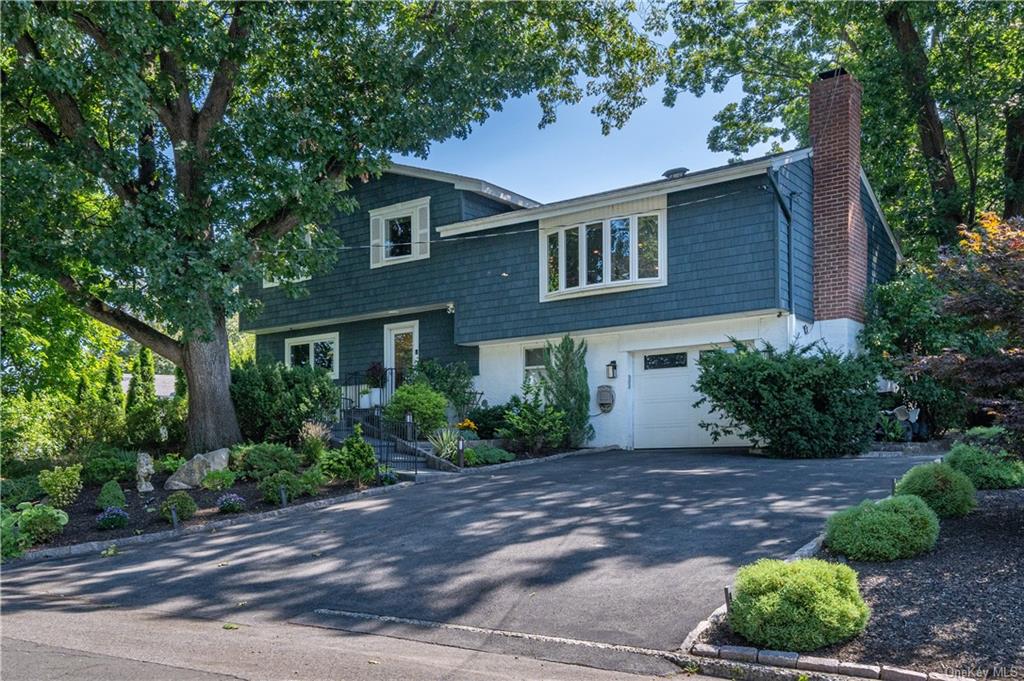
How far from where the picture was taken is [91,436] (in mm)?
17266

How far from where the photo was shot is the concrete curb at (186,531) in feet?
33.5

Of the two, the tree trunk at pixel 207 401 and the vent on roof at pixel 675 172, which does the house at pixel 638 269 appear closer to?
the vent on roof at pixel 675 172

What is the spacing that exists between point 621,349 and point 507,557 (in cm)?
1067

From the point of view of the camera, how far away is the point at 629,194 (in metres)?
17.3

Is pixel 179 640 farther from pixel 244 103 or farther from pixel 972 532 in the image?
pixel 244 103

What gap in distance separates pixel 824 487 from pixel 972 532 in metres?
3.21

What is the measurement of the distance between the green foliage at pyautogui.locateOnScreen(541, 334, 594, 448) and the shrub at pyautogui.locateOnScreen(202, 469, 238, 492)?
740 centimetres

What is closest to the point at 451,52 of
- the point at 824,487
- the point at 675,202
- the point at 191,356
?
the point at 675,202

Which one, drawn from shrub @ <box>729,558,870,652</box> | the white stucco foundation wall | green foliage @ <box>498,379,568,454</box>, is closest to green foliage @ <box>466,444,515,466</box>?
green foliage @ <box>498,379,568,454</box>

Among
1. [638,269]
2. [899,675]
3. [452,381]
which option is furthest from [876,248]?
[899,675]

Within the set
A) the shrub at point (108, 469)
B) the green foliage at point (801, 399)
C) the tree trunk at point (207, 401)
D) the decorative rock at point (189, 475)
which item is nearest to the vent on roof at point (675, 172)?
the green foliage at point (801, 399)

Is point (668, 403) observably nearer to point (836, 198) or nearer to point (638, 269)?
point (638, 269)

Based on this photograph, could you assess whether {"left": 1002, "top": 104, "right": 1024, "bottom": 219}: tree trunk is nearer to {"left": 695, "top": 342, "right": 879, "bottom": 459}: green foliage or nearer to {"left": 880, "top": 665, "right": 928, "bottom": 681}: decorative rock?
{"left": 695, "top": 342, "right": 879, "bottom": 459}: green foliage

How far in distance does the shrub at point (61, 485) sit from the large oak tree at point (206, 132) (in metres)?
2.85
